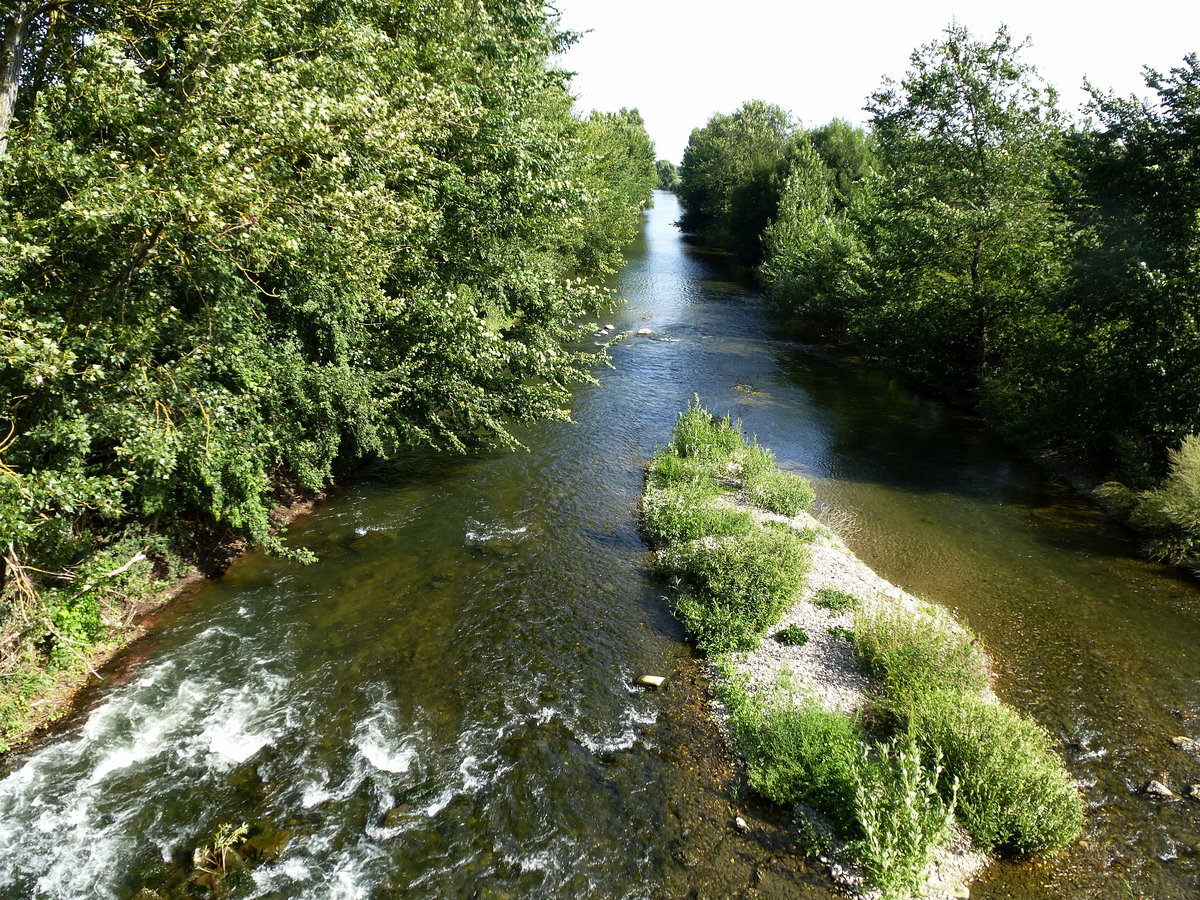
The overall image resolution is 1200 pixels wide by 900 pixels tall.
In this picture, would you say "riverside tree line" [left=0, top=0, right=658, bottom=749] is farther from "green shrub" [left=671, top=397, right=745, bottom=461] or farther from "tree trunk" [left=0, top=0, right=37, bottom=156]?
"green shrub" [left=671, top=397, right=745, bottom=461]

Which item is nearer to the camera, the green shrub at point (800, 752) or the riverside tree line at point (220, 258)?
the riverside tree line at point (220, 258)

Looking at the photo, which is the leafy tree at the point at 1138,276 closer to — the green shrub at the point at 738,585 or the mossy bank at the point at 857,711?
the mossy bank at the point at 857,711

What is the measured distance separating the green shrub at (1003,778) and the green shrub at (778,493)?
795 cm

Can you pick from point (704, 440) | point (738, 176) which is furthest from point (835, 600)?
point (738, 176)

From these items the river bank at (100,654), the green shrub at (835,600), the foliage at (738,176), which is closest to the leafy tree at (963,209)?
the green shrub at (835,600)

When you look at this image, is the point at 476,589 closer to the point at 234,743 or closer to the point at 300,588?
the point at 300,588

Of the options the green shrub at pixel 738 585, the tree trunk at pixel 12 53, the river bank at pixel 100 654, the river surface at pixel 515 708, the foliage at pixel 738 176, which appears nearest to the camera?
the river surface at pixel 515 708

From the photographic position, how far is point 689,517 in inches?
655

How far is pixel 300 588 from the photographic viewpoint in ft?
46.2

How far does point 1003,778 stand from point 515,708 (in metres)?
7.16

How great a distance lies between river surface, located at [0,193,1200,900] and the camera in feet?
28.1

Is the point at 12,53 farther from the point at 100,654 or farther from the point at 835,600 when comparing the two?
the point at 835,600

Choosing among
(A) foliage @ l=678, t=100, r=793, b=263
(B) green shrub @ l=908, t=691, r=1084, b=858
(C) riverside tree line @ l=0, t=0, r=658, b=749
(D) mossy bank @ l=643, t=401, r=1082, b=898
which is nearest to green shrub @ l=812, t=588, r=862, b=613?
A: (D) mossy bank @ l=643, t=401, r=1082, b=898

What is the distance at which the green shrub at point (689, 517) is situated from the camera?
16125 mm
